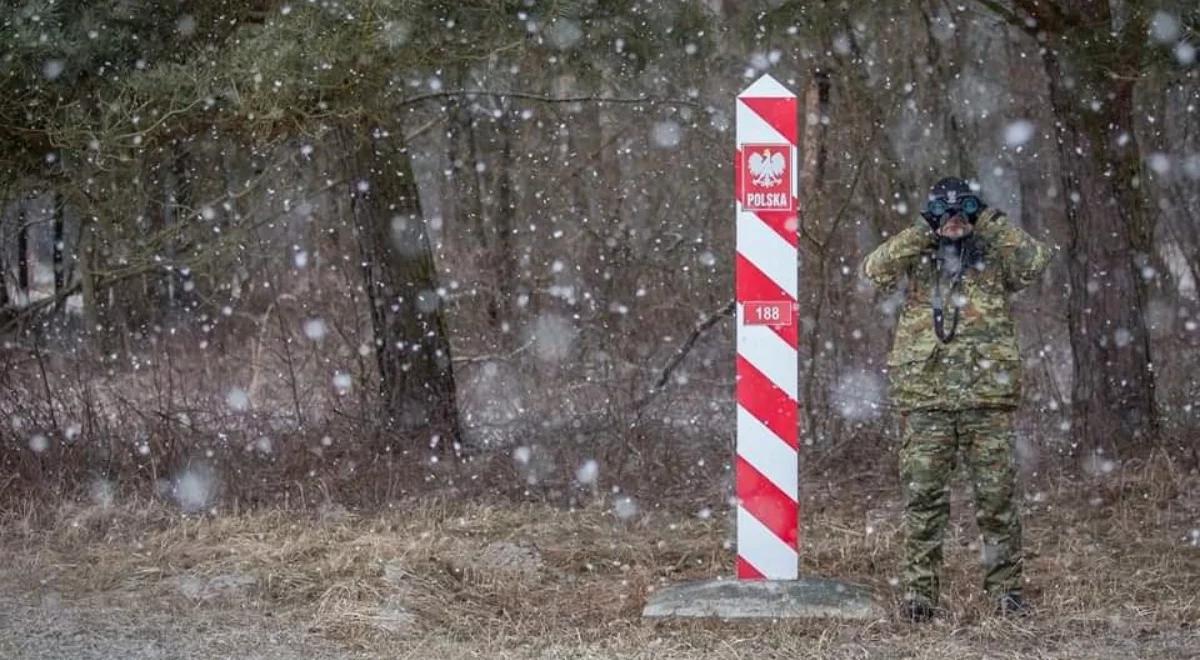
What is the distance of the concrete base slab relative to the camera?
701cm

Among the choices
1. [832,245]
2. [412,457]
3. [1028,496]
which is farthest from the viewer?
[832,245]

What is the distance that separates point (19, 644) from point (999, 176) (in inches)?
611

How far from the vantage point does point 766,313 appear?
23.5ft

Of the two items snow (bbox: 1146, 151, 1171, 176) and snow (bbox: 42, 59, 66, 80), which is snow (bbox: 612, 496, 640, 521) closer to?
snow (bbox: 42, 59, 66, 80)

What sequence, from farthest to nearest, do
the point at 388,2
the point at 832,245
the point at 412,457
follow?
the point at 832,245 < the point at 412,457 < the point at 388,2

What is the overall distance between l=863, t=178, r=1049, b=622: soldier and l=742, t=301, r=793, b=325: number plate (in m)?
0.44

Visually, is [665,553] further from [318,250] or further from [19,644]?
[318,250]

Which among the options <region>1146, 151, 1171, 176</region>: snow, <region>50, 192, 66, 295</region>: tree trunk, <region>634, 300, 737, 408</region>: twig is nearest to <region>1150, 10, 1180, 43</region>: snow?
<region>634, 300, 737, 408</region>: twig

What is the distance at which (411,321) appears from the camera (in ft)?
39.1

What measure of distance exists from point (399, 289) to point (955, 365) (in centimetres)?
606

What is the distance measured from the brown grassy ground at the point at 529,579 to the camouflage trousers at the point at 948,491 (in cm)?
24

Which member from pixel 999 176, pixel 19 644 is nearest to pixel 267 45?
pixel 19 644

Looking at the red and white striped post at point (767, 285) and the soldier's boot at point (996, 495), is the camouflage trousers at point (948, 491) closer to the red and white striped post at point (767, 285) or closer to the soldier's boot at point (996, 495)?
the soldier's boot at point (996, 495)

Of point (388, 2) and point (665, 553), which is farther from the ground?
point (388, 2)
